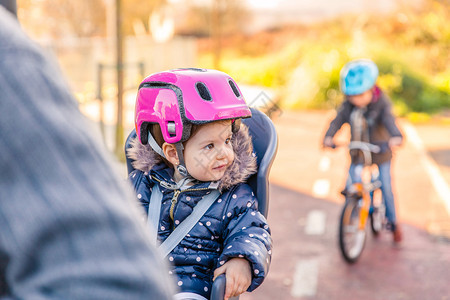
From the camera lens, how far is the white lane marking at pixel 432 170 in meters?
8.12

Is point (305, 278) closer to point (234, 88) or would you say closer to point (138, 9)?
point (234, 88)

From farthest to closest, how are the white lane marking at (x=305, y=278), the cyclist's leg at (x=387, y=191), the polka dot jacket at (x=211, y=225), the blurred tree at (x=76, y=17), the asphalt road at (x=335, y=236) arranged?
the blurred tree at (x=76, y=17) < the cyclist's leg at (x=387, y=191) < the asphalt road at (x=335, y=236) < the white lane marking at (x=305, y=278) < the polka dot jacket at (x=211, y=225)

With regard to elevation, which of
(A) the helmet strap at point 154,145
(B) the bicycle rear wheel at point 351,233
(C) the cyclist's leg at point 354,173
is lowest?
(B) the bicycle rear wheel at point 351,233

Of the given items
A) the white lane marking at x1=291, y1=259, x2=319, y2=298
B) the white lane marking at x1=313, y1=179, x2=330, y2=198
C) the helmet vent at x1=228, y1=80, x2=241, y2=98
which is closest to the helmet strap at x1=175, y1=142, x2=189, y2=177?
the helmet vent at x1=228, y1=80, x2=241, y2=98

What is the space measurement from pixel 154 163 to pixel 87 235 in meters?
1.93

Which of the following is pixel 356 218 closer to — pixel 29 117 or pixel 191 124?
pixel 191 124

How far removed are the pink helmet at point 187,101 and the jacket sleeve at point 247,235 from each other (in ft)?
1.03

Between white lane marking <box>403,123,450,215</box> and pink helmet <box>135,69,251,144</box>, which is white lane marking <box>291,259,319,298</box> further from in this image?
pink helmet <box>135,69,251,144</box>

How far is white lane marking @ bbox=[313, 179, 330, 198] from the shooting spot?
8.33 meters

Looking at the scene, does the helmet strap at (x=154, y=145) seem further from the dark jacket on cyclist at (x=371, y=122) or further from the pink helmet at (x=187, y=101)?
the dark jacket on cyclist at (x=371, y=122)


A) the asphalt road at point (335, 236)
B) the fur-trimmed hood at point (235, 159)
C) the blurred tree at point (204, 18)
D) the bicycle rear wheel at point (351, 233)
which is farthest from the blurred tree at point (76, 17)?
the blurred tree at point (204, 18)

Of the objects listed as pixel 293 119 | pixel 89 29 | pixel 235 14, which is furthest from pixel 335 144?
pixel 235 14

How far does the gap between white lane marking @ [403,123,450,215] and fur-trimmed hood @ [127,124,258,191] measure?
17.5 ft

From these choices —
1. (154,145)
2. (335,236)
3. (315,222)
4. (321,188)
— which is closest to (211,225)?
(154,145)
